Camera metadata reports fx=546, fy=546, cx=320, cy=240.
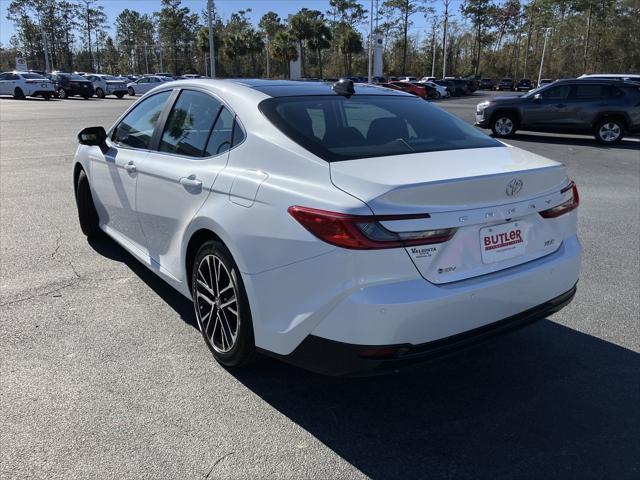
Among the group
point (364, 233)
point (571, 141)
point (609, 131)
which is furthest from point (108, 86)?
point (364, 233)

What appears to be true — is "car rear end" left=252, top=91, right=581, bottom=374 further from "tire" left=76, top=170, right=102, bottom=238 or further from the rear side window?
the rear side window

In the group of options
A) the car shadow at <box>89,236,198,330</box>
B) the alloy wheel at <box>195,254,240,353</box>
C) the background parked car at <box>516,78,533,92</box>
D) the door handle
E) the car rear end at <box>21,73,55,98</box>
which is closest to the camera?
the alloy wheel at <box>195,254,240,353</box>

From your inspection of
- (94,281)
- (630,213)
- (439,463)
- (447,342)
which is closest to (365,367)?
(447,342)

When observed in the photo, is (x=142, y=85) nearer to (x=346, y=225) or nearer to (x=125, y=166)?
(x=125, y=166)

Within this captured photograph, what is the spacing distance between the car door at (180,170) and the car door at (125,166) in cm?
19

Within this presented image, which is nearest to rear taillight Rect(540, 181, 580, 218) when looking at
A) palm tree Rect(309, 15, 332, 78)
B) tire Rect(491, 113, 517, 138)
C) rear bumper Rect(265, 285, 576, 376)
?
rear bumper Rect(265, 285, 576, 376)

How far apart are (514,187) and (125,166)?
288 cm

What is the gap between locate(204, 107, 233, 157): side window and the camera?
323 cm

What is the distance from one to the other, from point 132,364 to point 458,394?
6.35ft

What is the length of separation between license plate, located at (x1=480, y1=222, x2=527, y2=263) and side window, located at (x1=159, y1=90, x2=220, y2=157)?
181cm

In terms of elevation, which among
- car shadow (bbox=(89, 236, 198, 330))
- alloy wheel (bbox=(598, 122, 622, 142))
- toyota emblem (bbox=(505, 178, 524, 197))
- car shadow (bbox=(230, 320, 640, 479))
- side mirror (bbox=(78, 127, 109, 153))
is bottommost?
car shadow (bbox=(230, 320, 640, 479))

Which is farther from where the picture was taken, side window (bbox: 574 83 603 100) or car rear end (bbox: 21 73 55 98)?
car rear end (bbox: 21 73 55 98)

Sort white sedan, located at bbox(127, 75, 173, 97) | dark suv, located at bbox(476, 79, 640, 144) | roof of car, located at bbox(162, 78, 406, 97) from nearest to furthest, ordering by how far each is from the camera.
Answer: roof of car, located at bbox(162, 78, 406, 97) → dark suv, located at bbox(476, 79, 640, 144) → white sedan, located at bbox(127, 75, 173, 97)

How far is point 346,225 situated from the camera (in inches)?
91.8
